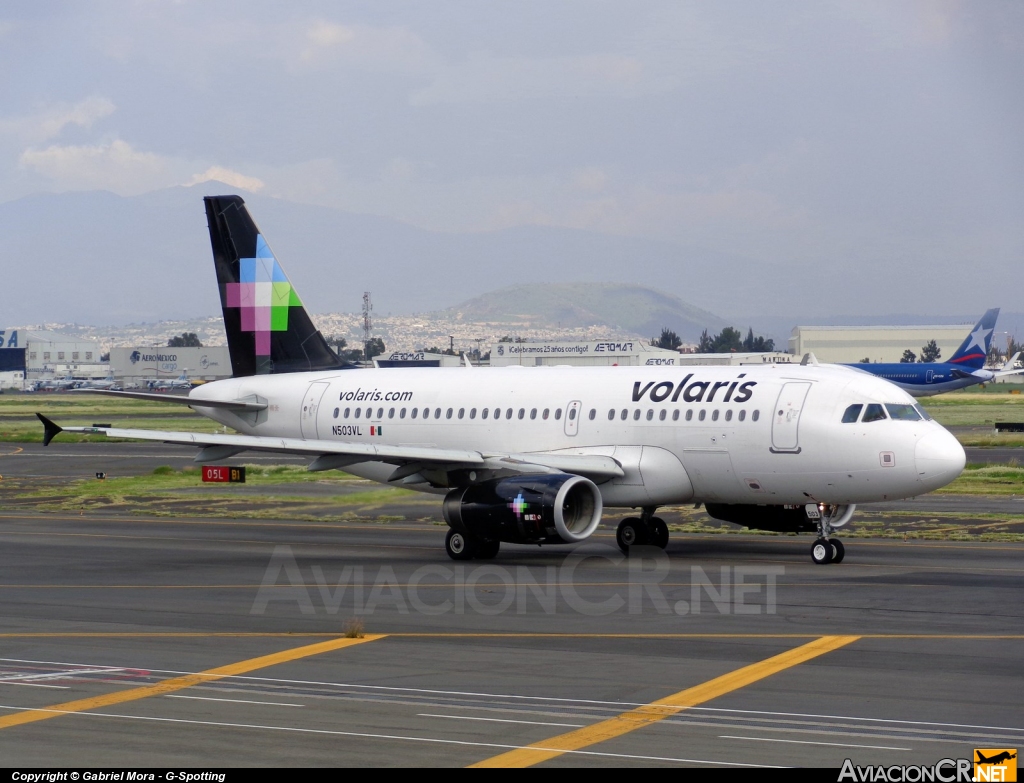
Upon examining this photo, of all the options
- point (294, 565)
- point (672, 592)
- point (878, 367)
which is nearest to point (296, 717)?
point (672, 592)

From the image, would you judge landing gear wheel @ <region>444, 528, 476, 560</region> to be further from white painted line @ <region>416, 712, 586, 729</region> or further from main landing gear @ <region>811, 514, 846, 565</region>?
white painted line @ <region>416, 712, 586, 729</region>

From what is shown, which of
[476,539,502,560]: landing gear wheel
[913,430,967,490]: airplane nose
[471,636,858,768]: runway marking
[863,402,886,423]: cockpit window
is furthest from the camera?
[476,539,502,560]: landing gear wheel

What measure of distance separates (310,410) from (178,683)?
2109cm

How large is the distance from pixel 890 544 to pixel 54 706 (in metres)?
22.8

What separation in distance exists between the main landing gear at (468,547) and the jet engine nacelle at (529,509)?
27 centimetres

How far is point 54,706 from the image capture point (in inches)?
580

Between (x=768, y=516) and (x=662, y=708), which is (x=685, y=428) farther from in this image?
(x=662, y=708)

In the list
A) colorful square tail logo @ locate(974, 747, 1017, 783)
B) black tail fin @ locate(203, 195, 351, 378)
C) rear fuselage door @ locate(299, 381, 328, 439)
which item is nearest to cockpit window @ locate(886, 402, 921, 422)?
rear fuselage door @ locate(299, 381, 328, 439)

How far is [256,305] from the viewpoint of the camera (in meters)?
38.6

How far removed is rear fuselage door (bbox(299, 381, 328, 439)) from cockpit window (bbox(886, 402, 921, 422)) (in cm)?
1571

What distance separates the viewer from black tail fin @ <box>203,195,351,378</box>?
3841 centimetres

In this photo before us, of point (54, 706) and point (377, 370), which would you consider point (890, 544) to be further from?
point (54, 706)

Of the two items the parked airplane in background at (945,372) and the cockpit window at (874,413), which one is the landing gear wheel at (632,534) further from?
the parked airplane in background at (945,372)

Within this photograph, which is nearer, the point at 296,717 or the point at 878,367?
the point at 296,717
